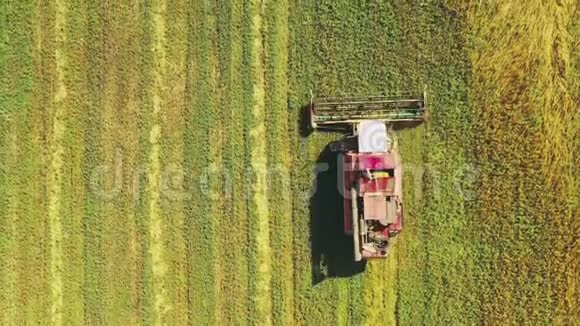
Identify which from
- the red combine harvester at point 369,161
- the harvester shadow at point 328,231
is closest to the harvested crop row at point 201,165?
the harvester shadow at point 328,231

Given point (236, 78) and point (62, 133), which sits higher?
point (236, 78)

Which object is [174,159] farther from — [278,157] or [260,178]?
[278,157]

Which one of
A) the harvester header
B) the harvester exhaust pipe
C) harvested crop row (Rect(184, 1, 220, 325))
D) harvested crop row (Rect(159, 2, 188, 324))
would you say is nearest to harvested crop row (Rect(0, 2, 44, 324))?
harvested crop row (Rect(159, 2, 188, 324))

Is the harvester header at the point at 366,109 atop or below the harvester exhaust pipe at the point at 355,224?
atop

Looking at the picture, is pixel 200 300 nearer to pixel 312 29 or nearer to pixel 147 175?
pixel 147 175

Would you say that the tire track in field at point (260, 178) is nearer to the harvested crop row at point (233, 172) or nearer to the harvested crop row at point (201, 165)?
the harvested crop row at point (233, 172)

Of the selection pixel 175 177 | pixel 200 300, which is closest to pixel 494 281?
pixel 200 300
